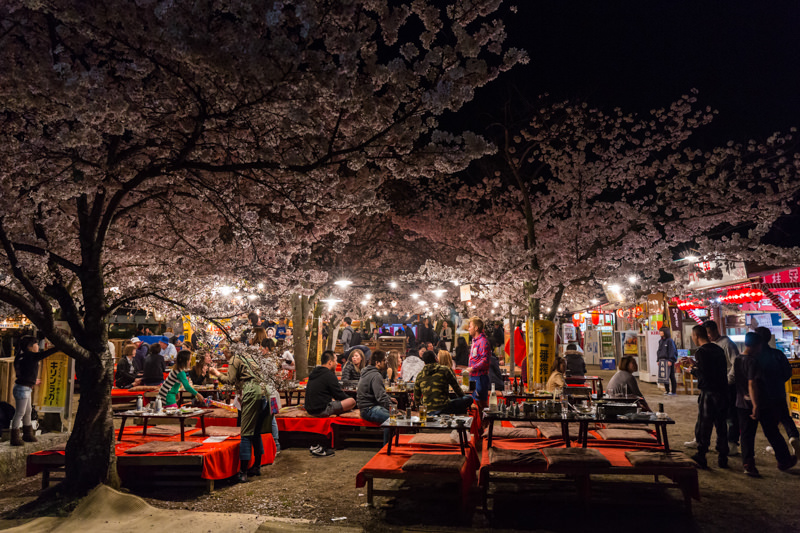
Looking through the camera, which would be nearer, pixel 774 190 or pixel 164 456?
pixel 164 456

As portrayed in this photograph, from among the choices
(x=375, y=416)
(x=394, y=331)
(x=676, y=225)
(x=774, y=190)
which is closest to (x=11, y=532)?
(x=375, y=416)

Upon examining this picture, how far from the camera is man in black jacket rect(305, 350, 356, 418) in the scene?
29.3ft

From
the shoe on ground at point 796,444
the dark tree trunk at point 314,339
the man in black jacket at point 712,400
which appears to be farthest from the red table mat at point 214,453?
the dark tree trunk at point 314,339

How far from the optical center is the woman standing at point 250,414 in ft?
23.2

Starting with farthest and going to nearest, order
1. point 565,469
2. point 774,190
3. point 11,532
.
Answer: point 774,190
point 565,469
point 11,532

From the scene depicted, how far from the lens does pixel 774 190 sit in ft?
43.9

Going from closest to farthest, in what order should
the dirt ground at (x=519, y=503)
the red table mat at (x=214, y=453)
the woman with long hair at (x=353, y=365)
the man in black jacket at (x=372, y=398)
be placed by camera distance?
the dirt ground at (x=519, y=503) < the red table mat at (x=214, y=453) < the man in black jacket at (x=372, y=398) < the woman with long hair at (x=353, y=365)

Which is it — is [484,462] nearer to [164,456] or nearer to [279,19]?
[164,456]

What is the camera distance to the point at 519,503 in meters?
5.88

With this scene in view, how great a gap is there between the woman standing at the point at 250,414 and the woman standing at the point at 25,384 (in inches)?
134

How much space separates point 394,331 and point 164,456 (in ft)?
86.2

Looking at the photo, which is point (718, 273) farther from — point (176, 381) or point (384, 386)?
point (176, 381)

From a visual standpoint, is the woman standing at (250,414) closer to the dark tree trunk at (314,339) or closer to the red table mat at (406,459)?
the red table mat at (406,459)

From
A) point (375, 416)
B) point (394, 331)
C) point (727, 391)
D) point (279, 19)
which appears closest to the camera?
point (279, 19)
